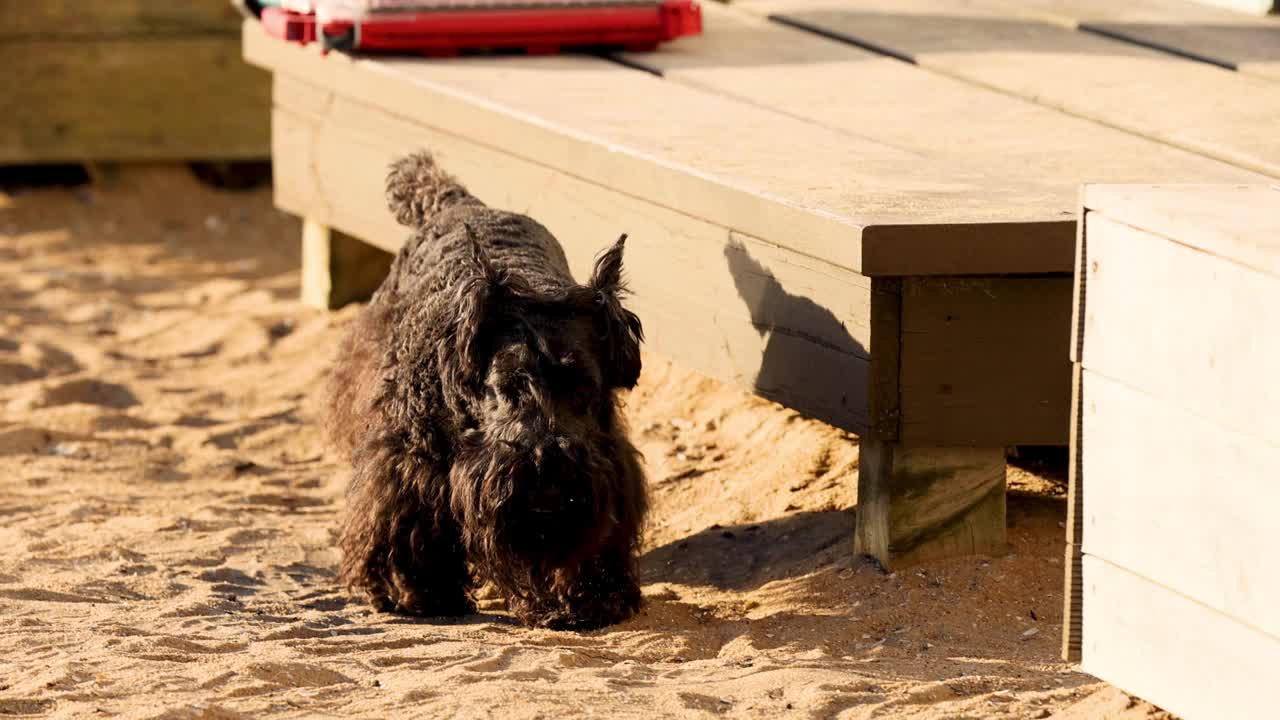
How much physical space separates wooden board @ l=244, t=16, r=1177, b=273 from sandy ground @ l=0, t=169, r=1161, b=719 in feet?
3.12

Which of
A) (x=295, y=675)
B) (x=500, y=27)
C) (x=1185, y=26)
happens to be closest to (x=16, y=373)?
(x=500, y=27)

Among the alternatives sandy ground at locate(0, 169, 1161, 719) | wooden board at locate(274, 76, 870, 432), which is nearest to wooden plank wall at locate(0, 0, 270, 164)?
sandy ground at locate(0, 169, 1161, 719)

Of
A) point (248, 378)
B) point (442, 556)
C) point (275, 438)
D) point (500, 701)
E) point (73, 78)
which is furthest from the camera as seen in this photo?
point (73, 78)

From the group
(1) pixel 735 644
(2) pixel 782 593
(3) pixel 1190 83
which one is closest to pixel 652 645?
(1) pixel 735 644

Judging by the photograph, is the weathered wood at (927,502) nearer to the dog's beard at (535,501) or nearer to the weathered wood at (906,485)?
the weathered wood at (906,485)

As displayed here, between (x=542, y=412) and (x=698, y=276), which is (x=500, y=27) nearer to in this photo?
(x=698, y=276)

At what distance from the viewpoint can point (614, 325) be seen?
15.5 feet

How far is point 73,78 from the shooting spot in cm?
1019

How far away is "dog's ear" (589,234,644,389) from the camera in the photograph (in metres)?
4.72

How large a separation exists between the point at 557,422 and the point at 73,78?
21.8ft

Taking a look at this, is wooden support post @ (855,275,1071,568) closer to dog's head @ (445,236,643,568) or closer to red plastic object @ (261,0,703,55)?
dog's head @ (445,236,643,568)

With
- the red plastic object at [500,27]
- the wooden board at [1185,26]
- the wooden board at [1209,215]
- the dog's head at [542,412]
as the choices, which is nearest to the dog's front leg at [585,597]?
the dog's head at [542,412]

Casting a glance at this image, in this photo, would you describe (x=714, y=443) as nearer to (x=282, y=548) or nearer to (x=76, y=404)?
(x=282, y=548)

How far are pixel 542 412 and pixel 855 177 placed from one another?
1.36 meters
